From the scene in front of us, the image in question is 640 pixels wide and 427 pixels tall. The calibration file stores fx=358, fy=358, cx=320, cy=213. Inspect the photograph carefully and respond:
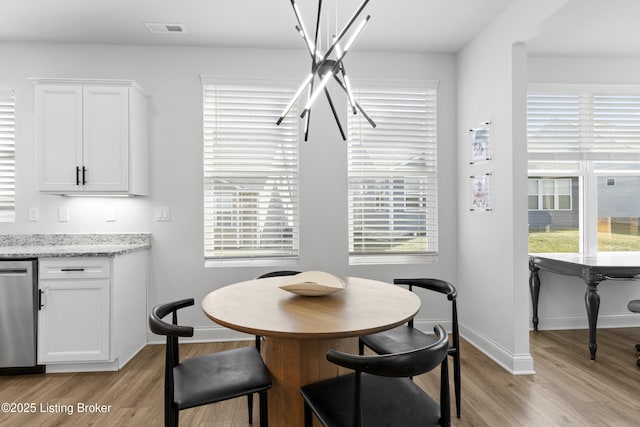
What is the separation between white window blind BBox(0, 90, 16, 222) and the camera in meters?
3.37

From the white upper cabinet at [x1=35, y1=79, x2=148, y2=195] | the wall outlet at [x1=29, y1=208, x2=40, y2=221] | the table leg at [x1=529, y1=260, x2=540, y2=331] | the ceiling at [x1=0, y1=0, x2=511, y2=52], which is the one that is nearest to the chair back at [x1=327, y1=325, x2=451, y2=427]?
the ceiling at [x1=0, y1=0, x2=511, y2=52]

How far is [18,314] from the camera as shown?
8.99ft

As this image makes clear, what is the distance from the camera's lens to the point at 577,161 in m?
3.66

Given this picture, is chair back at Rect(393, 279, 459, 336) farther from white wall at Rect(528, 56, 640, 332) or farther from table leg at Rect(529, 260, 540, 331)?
white wall at Rect(528, 56, 640, 332)

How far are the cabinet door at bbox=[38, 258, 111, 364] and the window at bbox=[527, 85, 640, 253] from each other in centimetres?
402

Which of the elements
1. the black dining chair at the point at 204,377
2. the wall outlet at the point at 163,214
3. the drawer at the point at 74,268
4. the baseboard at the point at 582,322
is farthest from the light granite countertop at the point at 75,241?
the baseboard at the point at 582,322

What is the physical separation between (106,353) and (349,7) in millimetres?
3298

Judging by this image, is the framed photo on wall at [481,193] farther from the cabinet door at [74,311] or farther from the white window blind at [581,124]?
the cabinet door at [74,311]

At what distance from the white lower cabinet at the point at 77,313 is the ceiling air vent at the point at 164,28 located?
6.50 ft

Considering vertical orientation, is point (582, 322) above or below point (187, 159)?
below

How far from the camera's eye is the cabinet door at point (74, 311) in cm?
275

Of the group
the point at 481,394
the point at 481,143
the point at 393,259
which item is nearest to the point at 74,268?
the point at 393,259

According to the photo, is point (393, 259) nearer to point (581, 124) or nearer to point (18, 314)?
point (581, 124)

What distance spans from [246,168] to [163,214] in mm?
909
